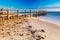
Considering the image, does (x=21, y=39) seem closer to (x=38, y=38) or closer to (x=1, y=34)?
(x=38, y=38)

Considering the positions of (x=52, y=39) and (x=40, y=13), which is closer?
(x=52, y=39)

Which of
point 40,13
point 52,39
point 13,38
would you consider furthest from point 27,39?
point 40,13

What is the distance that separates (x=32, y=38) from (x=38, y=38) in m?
0.30

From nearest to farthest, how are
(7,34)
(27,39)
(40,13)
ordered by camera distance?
(27,39)
(7,34)
(40,13)

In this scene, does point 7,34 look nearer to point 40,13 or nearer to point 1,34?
point 1,34

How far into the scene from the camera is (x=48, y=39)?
681cm

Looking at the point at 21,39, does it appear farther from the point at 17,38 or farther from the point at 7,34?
the point at 7,34

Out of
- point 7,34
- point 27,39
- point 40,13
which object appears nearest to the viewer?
point 27,39

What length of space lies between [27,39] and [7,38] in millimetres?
994

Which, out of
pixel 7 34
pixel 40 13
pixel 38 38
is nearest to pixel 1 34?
pixel 7 34

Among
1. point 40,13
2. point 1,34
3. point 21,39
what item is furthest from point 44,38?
point 40,13

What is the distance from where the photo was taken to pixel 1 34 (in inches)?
300

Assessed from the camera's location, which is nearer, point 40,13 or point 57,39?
point 57,39

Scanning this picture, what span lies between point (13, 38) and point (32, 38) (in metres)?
0.92
